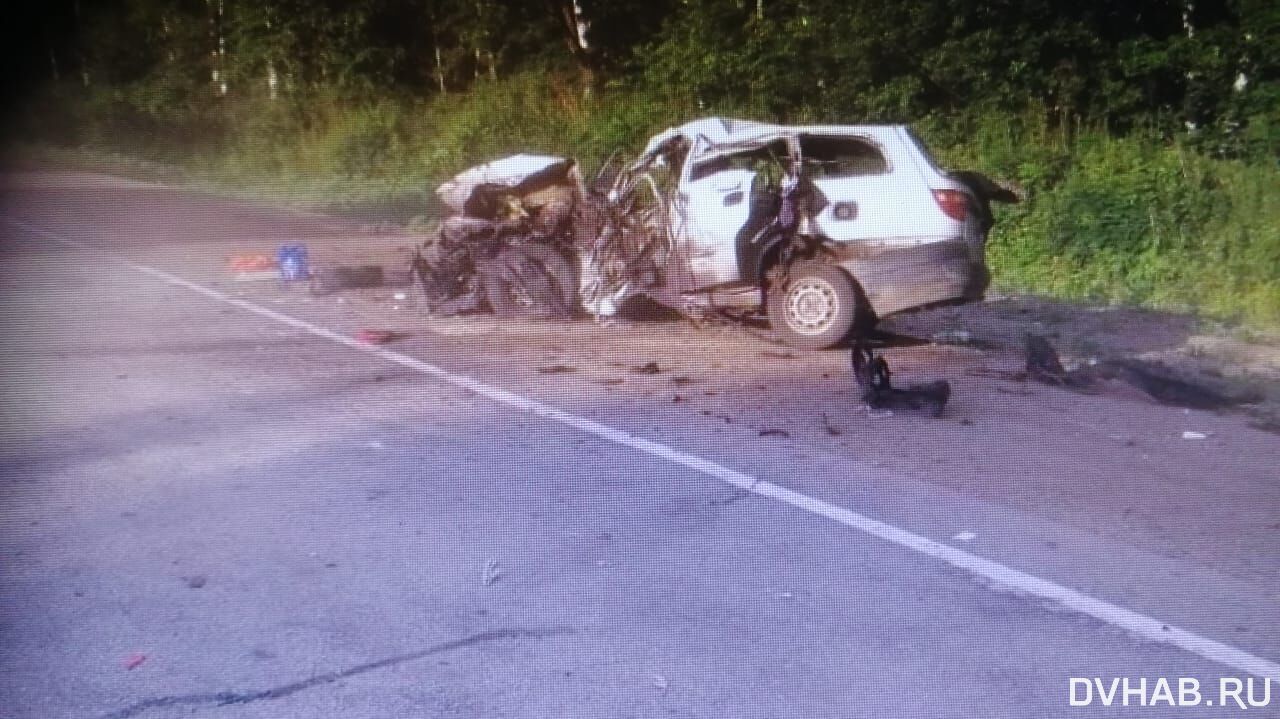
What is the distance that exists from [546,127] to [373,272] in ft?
26.9

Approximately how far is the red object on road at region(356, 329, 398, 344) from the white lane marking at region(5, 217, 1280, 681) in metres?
0.69

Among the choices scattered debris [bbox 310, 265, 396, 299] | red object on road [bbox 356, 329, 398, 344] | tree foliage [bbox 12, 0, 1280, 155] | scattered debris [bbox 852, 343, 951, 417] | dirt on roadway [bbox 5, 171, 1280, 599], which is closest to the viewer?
dirt on roadway [bbox 5, 171, 1280, 599]

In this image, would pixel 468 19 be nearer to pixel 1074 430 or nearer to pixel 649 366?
pixel 649 366

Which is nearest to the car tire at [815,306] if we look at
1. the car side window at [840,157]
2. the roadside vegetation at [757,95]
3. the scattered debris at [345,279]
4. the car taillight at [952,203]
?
the car side window at [840,157]

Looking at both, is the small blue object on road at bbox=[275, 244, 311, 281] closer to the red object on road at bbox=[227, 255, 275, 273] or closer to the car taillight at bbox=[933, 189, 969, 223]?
the red object on road at bbox=[227, 255, 275, 273]

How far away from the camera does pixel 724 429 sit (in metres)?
7.79

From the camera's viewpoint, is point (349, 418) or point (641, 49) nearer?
point (349, 418)

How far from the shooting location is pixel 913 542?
573 cm

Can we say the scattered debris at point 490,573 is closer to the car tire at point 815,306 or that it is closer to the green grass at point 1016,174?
the car tire at point 815,306

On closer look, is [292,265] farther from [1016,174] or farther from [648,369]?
[1016,174]

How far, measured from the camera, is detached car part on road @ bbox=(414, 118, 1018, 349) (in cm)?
977

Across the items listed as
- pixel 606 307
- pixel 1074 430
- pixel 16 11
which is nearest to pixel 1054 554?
pixel 1074 430

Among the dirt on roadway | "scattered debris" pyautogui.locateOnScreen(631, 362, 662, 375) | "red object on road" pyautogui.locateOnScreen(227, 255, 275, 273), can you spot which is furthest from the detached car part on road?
"red object on road" pyautogui.locateOnScreen(227, 255, 275, 273)

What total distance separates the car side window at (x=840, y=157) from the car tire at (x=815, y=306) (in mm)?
707
